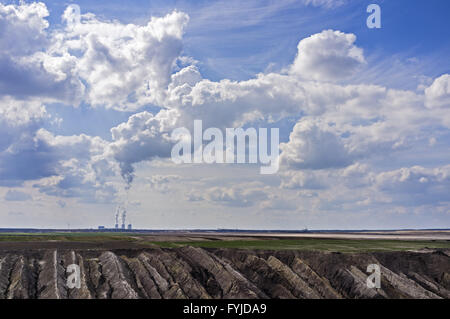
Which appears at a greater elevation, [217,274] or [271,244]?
[271,244]

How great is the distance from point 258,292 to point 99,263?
31.5 meters

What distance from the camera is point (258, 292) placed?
71500mm

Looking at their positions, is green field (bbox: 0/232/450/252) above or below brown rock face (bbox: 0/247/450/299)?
above

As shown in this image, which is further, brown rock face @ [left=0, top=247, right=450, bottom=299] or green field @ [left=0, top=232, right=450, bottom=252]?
green field @ [left=0, top=232, right=450, bottom=252]

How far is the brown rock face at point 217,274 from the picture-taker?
69.9m

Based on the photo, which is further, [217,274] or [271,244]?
[271,244]

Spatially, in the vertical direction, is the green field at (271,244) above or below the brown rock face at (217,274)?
above

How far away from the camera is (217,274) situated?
261 feet

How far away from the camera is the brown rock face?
6988cm

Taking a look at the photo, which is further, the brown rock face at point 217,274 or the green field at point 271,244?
the green field at point 271,244
